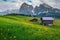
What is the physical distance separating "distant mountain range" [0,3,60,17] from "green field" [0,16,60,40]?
138cm

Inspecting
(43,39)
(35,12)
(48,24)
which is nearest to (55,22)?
(48,24)

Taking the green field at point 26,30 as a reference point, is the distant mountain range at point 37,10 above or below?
above

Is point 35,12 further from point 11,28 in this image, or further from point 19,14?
point 11,28

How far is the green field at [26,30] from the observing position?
1312 centimetres

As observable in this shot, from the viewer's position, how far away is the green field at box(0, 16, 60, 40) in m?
13.1

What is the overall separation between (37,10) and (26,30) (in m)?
3.47

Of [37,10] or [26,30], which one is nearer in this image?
[26,30]

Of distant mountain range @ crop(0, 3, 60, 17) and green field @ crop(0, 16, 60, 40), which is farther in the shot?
distant mountain range @ crop(0, 3, 60, 17)

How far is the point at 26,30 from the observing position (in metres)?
13.8

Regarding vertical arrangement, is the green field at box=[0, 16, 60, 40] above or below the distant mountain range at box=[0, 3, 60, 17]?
below

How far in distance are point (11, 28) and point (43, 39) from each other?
6.51 ft

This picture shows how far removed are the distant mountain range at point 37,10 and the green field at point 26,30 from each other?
4.52 feet

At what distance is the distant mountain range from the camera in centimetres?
1662

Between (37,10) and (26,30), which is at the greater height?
(37,10)
